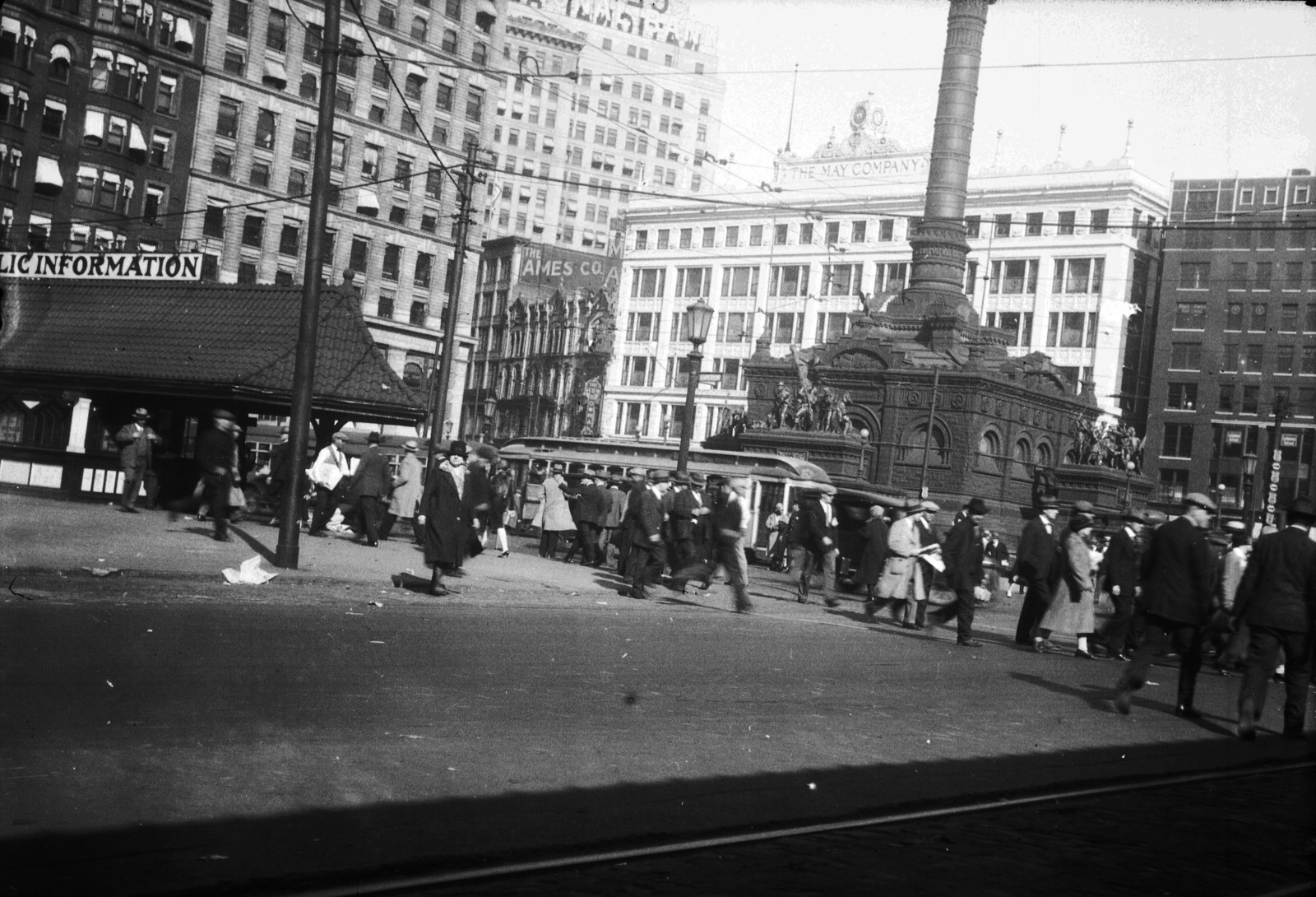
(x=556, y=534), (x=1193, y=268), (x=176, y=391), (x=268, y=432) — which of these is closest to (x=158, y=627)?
(x=176, y=391)

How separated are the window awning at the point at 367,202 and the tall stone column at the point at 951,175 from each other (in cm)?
2909

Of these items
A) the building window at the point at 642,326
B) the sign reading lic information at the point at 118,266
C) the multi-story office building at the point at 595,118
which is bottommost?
the sign reading lic information at the point at 118,266

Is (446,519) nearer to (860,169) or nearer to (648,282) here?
(860,169)

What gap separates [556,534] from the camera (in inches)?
1093

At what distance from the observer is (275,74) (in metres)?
64.3

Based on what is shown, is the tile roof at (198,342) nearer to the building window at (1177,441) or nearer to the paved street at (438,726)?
the paved street at (438,726)

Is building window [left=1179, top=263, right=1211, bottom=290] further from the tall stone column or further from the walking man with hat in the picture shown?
the walking man with hat

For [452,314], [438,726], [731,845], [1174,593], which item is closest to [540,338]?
[452,314]

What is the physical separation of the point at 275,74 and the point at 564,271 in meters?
42.2

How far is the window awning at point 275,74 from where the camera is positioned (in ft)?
210

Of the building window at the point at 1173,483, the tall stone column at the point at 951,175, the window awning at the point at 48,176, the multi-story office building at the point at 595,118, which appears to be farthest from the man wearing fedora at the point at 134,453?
the multi-story office building at the point at 595,118

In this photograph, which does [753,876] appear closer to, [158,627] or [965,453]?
[158,627]

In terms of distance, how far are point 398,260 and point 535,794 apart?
65.9 metres

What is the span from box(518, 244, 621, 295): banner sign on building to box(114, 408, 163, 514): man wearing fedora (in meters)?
79.7
